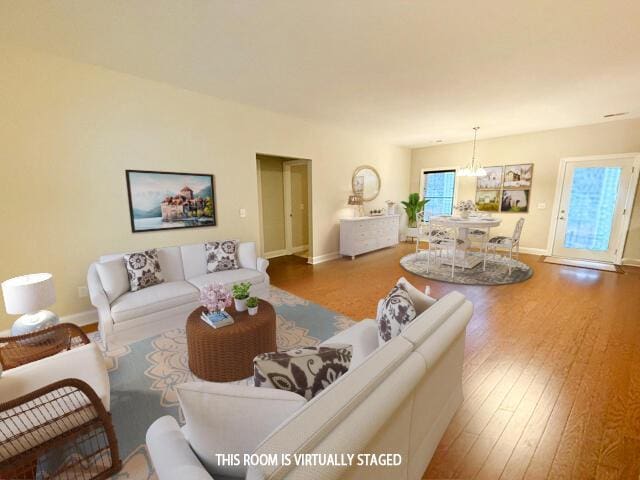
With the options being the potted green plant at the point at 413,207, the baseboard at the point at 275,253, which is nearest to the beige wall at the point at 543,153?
the potted green plant at the point at 413,207

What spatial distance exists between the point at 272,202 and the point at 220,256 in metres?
2.80

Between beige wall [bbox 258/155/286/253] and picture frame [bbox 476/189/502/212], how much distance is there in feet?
16.2

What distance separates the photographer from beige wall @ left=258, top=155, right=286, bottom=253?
233 inches

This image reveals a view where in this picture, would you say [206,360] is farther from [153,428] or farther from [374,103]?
[374,103]

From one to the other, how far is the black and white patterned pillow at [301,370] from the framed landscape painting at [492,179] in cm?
706

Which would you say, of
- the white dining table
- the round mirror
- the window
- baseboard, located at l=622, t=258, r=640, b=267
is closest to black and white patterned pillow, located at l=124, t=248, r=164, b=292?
the round mirror

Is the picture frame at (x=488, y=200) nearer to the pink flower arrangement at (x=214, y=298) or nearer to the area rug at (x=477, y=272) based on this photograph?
the area rug at (x=477, y=272)

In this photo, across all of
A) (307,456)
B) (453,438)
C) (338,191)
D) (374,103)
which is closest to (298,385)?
(307,456)

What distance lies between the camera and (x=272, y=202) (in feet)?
20.1

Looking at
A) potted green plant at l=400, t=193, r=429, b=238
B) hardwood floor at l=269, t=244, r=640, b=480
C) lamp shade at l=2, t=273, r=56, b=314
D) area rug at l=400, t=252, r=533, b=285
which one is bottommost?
hardwood floor at l=269, t=244, r=640, b=480

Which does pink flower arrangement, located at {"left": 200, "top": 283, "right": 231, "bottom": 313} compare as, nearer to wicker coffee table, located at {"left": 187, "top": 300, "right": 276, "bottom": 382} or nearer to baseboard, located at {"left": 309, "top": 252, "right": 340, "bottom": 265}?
wicker coffee table, located at {"left": 187, "top": 300, "right": 276, "bottom": 382}

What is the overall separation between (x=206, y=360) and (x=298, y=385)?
1.36m


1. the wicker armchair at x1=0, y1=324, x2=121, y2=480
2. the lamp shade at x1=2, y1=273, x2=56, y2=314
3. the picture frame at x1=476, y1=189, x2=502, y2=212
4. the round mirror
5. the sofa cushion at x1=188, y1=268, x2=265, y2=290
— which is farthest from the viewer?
the picture frame at x1=476, y1=189, x2=502, y2=212

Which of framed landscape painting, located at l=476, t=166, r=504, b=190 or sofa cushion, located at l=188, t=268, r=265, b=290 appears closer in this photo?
sofa cushion, located at l=188, t=268, r=265, b=290
